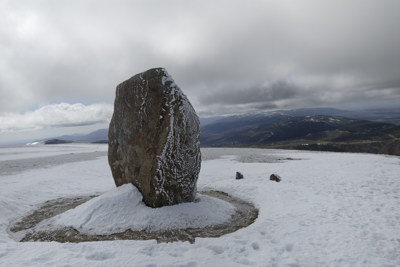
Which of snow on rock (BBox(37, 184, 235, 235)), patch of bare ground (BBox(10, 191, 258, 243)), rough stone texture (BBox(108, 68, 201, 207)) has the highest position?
rough stone texture (BBox(108, 68, 201, 207))

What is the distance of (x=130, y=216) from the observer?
1140 cm

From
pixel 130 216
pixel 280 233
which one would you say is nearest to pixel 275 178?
pixel 280 233

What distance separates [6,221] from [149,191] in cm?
754

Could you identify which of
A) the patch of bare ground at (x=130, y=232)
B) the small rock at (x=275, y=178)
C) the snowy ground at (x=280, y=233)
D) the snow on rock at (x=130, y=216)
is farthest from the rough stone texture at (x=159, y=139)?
the small rock at (x=275, y=178)

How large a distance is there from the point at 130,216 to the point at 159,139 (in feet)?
13.4

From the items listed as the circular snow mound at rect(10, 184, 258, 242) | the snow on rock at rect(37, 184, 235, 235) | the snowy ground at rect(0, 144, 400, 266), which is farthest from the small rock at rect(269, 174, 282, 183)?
the snow on rock at rect(37, 184, 235, 235)

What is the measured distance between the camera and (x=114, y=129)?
14.4m

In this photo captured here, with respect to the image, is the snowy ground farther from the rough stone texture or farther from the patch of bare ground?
the rough stone texture

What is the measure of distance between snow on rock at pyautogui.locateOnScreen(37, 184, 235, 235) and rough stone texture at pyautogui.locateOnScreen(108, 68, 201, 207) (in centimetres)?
63

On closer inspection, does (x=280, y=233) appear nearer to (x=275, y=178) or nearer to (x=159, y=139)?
(x=159, y=139)

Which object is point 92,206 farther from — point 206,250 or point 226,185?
point 226,185

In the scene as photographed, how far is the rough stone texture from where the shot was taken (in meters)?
12.2

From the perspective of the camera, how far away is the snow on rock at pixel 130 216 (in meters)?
10.8

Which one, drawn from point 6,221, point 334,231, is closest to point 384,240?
point 334,231
